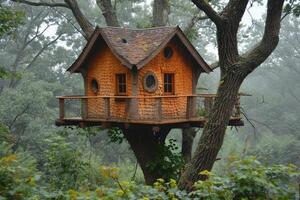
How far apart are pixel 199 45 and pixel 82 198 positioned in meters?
41.8

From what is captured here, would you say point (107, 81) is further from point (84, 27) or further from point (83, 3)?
point (83, 3)

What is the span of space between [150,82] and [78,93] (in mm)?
21758

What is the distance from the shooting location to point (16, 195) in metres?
4.47

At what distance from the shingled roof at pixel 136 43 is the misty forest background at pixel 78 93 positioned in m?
2.16

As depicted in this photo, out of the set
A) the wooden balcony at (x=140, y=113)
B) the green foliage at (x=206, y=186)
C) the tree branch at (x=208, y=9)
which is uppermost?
the tree branch at (x=208, y=9)

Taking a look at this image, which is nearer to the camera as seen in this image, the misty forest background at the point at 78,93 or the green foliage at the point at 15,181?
the green foliage at the point at 15,181

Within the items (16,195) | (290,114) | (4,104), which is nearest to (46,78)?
(4,104)

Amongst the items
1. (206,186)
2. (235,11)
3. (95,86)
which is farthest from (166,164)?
(206,186)

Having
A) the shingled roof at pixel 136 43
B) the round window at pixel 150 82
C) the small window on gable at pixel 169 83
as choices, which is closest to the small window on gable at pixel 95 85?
the shingled roof at pixel 136 43

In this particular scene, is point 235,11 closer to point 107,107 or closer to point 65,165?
point 107,107

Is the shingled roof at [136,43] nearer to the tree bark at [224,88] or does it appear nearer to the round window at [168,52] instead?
the round window at [168,52]

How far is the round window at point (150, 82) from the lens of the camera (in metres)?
12.5

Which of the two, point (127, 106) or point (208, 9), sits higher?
point (208, 9)

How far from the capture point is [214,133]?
7.90 metres
